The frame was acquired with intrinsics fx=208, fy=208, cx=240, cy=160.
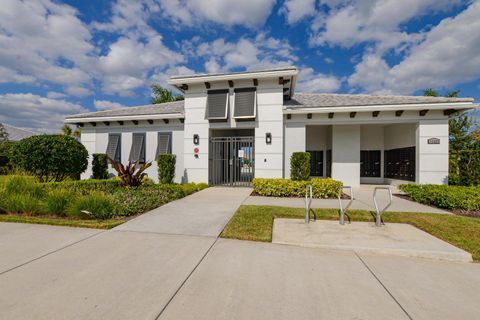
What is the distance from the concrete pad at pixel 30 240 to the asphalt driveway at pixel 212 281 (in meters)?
0.03

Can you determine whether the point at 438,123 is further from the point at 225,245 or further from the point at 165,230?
the point at 165,230

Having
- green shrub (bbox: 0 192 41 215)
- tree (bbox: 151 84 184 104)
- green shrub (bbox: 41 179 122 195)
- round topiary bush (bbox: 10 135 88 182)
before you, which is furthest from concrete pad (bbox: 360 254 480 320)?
tree (bbox: 151 84 184 104)

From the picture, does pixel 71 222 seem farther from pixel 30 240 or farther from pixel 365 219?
pixel 365 219

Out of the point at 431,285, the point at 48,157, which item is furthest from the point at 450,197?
the point at 48,157

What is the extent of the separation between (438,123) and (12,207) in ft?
54.4

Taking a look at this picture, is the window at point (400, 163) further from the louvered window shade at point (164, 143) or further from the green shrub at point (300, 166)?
the louvered window shade at point (164, 143)

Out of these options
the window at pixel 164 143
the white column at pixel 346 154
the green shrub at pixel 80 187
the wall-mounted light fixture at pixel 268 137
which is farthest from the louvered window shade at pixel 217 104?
the white column at pixel 346 154

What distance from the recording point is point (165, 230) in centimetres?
469

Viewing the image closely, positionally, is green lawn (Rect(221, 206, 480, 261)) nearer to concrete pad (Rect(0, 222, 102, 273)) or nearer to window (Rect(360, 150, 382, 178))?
concrete pad (Rect(0, 222, 102, 273))

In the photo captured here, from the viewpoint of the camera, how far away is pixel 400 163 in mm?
11906

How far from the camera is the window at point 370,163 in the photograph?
13.6 metres

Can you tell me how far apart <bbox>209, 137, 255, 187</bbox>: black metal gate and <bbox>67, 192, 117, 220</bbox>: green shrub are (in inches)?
250

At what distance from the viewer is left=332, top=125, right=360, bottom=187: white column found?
1154 centimetres

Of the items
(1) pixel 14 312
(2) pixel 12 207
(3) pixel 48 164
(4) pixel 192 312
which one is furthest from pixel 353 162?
(3) pixel 48 164
